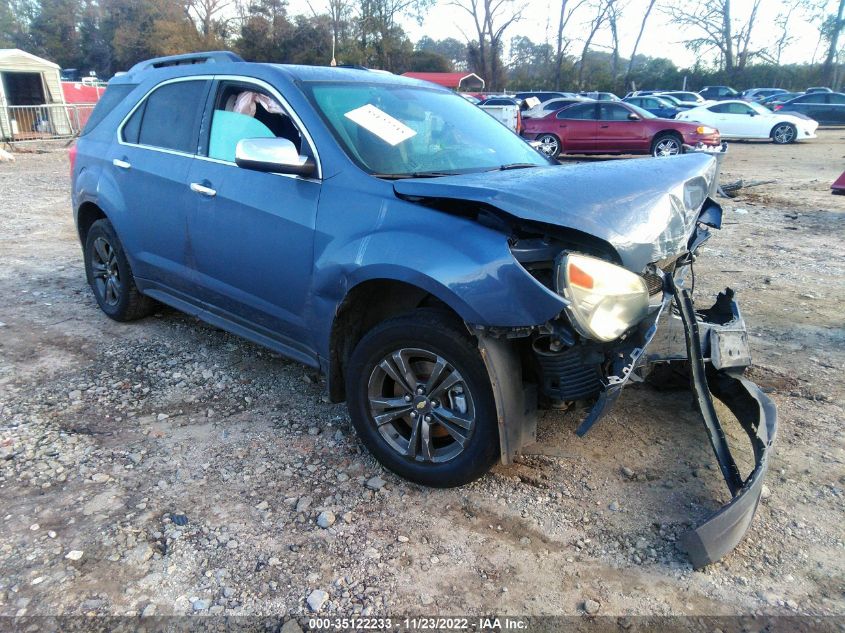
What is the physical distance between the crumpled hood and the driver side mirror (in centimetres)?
55

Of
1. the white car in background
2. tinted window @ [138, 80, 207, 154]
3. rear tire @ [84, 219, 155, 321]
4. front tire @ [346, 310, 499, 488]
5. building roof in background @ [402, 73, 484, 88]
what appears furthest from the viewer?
building roof in background @ [402, 73, 484, 88]

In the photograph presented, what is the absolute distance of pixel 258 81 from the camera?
3615 mm

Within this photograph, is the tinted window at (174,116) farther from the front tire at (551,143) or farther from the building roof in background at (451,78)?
the building roof in background at (451,78)

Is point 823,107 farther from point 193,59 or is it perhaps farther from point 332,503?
point 332,503

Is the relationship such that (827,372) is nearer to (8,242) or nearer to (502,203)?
(502,203)

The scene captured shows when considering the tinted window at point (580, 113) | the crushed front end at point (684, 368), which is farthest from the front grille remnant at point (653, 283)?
the tinted window at point (580, 113)

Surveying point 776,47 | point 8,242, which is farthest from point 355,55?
point 8,242

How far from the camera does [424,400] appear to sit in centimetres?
289

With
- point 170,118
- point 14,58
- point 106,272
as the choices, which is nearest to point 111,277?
point 106,272

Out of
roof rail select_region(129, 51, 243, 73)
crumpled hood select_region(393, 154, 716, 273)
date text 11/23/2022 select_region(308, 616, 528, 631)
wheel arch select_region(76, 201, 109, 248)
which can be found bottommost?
date text 11/23/2022 select_region(308, 616, 528, 631)

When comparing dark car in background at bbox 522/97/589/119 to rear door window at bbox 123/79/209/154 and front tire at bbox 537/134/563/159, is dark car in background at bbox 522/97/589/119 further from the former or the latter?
rear door window at bbox 123/79/209/154

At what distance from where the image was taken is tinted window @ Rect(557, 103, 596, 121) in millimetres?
16844

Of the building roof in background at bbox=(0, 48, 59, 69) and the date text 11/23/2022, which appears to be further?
the building roof in background at bbox=(0, 48, 59, 69)

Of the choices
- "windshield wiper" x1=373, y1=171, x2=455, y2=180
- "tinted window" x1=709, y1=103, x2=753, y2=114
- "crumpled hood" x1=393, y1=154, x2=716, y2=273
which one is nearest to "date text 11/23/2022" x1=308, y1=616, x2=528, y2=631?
"crumpled hood" x1=393, y1=154, x2=716, y2=273
